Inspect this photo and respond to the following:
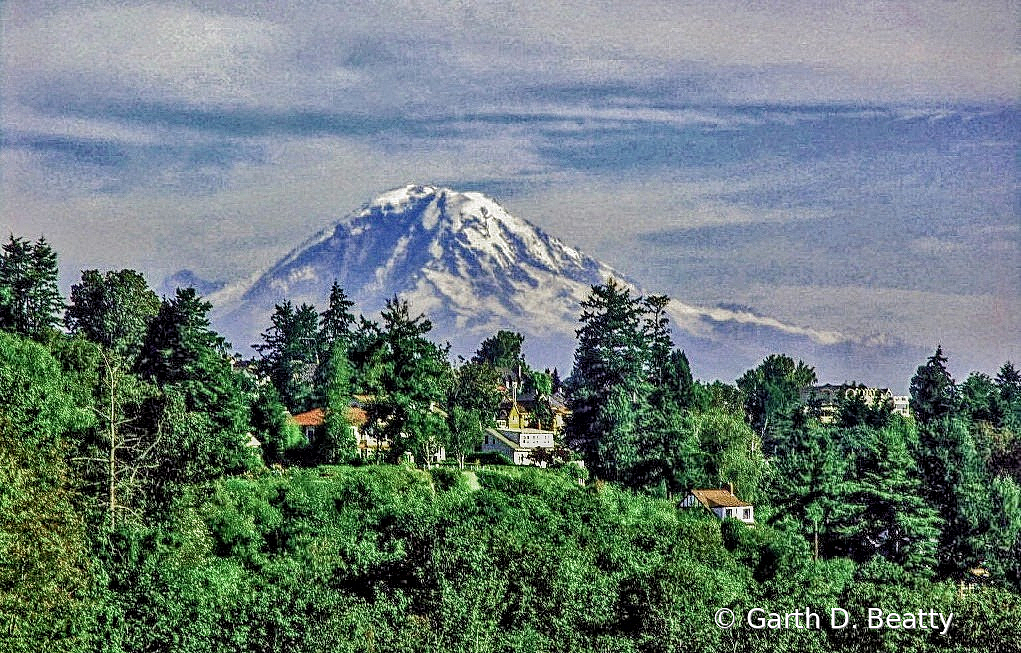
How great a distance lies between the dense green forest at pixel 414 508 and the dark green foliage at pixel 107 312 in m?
0.15

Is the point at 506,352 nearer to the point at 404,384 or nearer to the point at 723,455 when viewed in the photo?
the point at 723,455

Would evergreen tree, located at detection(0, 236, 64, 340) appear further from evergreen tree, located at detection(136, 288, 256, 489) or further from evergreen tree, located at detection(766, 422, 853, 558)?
evergreen tree, located at detection(766, 422, 853, 558)

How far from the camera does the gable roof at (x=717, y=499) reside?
199 feet

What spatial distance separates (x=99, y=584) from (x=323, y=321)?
45567mm

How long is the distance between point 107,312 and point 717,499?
32.0 metres

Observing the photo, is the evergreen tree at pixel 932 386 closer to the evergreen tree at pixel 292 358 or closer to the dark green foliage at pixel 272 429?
the evergreen tree at pixel 292 358

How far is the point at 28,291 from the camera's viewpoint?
2383 inches

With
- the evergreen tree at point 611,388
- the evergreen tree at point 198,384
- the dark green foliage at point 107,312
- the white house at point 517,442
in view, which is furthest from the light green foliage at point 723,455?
the dark green foliage at point 107,312

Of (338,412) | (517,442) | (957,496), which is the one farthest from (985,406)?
(338,412)

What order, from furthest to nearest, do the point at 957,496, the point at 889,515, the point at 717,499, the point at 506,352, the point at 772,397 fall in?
1. the point at 506,352
2. the point at 772,397
3. the point at 717,499
4. the point at 957,496
5. the point at 889,515

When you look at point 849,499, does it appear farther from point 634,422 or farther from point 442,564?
point 442,564

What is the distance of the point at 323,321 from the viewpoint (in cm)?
7650

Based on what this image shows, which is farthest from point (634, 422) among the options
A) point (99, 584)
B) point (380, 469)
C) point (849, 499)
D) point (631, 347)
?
point (99, 584)

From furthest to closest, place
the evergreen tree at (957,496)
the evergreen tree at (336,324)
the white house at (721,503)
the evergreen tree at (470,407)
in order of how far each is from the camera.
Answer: the evergreen tree at (336,324) → the evergreen tree at (470,407) → the white house at (721,503) → the evergreen tree at (957,496)
